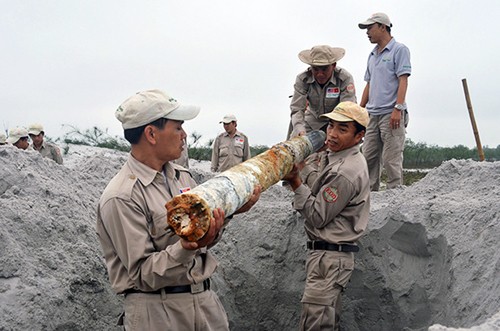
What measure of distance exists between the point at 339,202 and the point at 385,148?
7.60 ft

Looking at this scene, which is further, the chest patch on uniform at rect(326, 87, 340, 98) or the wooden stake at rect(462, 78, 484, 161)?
the wooden stake at rect(462, 78, 484, 161)

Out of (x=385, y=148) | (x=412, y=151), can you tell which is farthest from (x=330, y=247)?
(x=412, y=151)

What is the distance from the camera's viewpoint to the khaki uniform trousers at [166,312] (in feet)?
8.34

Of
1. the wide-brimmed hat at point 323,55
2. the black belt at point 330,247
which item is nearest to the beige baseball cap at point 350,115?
the black belt at point 330,247

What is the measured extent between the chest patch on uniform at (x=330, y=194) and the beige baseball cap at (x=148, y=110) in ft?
4.28

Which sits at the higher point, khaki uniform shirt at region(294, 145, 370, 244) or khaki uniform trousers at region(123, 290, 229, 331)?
khaki uniform shirt at region(294, 145, 370, 244)

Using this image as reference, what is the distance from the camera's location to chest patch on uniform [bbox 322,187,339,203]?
3.60m


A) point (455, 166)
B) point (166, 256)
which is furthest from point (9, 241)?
point (455, 166)

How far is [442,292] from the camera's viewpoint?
4.19 m

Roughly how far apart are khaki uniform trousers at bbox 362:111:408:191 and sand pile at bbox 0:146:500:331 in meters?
0.44

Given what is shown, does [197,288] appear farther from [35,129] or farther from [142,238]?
[35,129]

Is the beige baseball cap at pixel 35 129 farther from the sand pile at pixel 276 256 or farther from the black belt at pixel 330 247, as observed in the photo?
the black belt at pixel 330 247

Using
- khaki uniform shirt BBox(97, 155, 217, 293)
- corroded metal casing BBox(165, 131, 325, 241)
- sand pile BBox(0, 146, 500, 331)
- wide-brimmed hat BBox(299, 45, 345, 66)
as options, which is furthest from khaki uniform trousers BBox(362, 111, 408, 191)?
khaki uniform shirt BBox(97, 155, 217, 293)

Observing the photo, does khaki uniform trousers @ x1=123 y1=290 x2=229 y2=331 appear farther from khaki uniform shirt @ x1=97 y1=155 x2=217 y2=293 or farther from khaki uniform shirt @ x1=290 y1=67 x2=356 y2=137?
khaki uniform shirt @ x1=290 y1=67 x2=356 y2=137
